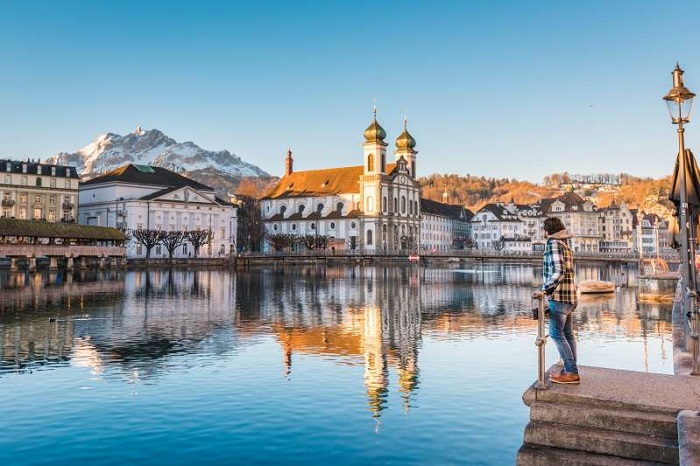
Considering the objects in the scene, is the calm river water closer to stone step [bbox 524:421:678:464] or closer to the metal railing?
the metal railing

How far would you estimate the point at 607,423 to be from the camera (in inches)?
323

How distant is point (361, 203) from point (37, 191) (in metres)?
57.0

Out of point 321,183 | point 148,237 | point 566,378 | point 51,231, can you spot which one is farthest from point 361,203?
point 566,378

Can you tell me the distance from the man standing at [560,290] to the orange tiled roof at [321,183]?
127 m

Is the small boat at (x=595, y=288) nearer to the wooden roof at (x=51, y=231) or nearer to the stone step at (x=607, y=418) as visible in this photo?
the stone step at (x=607, y=418)

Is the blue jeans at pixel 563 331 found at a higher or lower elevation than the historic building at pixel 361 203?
lower

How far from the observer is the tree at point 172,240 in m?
94.4

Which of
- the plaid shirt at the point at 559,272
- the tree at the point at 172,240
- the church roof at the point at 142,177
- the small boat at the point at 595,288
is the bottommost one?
the small boat at the point at 595,288

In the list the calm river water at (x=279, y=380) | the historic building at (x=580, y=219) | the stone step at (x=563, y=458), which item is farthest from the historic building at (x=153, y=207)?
the stone step at (x=563, y=458)

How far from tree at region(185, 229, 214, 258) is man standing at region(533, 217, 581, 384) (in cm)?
9341

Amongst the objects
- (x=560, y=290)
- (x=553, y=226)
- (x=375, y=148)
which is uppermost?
(x=375, y=148)

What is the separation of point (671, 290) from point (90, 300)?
3162 cm

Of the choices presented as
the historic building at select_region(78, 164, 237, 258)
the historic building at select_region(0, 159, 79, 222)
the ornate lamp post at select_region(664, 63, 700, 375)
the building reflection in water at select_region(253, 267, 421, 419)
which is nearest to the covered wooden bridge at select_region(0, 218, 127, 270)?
the historic building at select_region(0, 159, 79, 222)

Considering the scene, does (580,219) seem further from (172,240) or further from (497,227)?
(172,240)
